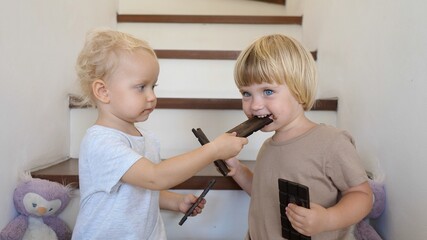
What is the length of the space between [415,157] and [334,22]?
29.7 inches

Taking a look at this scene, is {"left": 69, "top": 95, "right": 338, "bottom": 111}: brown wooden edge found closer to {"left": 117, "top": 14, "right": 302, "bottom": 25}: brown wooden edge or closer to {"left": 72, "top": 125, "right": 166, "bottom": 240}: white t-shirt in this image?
{"left": 72, "top": 125, "right": 166, "bottom": 240}: white t-shirt

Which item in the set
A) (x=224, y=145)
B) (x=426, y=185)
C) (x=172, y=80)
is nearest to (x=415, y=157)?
(x=426, y=185)

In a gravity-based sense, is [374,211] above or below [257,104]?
below

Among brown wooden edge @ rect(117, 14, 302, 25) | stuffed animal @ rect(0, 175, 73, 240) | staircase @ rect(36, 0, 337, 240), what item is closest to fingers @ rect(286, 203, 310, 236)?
staircase @ rect(36, 0, 337, 240)

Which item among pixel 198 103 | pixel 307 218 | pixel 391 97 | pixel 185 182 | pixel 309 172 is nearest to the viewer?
pixel 307 218

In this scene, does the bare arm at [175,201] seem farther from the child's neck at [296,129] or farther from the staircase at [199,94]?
the child's neck at [296,129]

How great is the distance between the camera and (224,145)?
0.70 meters

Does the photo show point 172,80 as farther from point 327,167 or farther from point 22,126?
point 327,167

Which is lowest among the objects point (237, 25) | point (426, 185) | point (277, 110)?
point (426, 185)

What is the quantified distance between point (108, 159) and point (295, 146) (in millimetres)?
391

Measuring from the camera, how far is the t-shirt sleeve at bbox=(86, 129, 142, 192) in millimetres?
715

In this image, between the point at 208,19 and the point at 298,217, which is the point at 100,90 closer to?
the point at 298,217

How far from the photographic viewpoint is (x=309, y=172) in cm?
79

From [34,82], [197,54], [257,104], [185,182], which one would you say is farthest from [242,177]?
[197,54]
